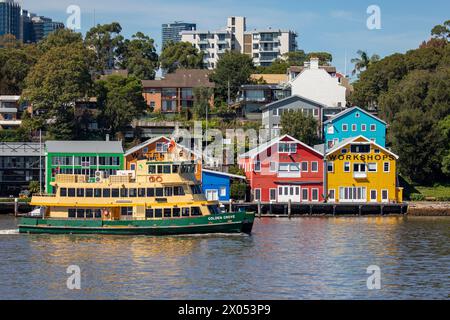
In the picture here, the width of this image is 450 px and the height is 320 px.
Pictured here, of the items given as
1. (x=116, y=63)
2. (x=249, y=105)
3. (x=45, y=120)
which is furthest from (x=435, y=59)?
(x=116, y=63)

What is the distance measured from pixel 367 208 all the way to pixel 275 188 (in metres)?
8.44

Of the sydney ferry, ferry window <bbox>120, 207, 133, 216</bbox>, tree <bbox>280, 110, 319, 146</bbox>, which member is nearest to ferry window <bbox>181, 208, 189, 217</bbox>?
the sydney ferry

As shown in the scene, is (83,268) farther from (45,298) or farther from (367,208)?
(367,208)

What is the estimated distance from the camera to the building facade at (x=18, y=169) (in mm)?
96562

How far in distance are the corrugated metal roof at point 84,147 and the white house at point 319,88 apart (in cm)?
3261

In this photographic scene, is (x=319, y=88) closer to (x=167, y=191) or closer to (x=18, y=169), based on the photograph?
(x=18, y=169)

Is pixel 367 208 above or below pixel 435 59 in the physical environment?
below

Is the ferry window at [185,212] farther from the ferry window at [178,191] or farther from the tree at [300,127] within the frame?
the tree at [300,127]

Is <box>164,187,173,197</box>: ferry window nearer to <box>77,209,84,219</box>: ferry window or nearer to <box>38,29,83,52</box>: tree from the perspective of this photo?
<box>77,209,84,219</box>: ferry window

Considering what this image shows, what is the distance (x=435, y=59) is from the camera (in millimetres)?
120625

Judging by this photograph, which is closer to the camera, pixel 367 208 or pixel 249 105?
pixel 367 208

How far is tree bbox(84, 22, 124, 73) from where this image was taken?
15132 centimetres

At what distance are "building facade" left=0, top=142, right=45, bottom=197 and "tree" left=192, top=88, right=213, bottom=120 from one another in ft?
89.3

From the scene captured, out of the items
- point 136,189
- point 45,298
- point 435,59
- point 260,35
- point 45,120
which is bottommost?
point 45,298
